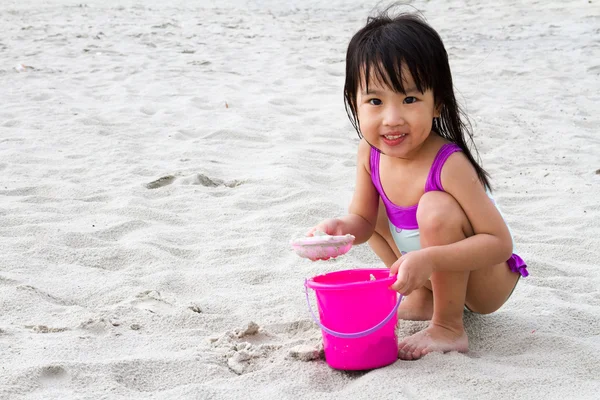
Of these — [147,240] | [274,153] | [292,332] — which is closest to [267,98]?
[274,153]

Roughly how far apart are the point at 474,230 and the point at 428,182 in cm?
19

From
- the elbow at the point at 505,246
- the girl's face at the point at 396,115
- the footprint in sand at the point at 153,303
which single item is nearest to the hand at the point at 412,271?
the elbow at the point at 505,246

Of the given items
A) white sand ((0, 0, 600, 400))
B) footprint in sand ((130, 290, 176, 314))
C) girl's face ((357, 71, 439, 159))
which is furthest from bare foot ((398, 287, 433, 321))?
footprint in sand ((130, 290, 176, 314))

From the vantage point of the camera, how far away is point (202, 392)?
1825mm

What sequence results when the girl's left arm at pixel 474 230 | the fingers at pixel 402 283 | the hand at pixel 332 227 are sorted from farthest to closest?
the hand at pixel 332 227
the girl's left arm at pixel 474 230
the fingers at pixel 402 283

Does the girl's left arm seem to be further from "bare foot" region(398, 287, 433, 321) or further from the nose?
"bare foot" region(398, 287, 433, 321)

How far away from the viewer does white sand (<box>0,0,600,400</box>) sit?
76.8 inches

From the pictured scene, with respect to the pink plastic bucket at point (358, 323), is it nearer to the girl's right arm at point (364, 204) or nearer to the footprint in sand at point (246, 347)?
the footprint in sand at point (246, 347)

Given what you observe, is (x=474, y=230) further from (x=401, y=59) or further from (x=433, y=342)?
(x=401, y=59)

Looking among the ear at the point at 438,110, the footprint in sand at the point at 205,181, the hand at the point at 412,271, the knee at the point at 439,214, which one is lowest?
the footprint in sand at the point at 205,181

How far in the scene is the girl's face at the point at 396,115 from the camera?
2.04 metres

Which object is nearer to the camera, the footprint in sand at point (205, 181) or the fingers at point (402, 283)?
the fingers at point (402, 283)

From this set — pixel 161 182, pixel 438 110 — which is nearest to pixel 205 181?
pixel 161 182

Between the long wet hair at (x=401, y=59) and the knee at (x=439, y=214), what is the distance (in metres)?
0.15
